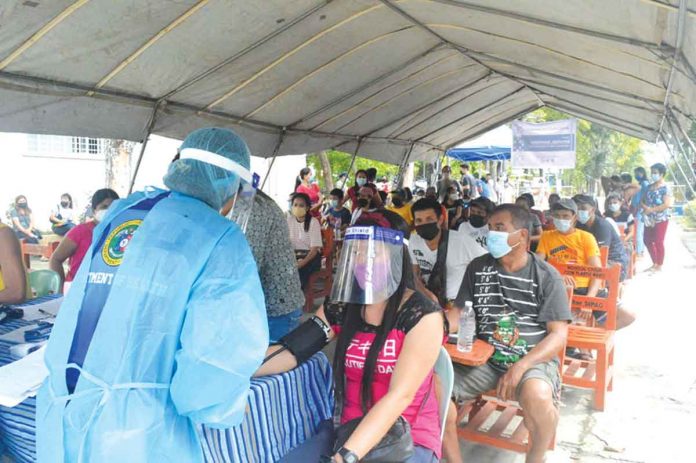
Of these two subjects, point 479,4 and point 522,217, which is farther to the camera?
point 479,4

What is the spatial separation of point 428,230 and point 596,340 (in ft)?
4.53

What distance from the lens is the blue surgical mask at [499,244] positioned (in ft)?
10.6

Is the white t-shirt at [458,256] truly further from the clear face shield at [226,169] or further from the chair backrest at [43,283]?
the chair backrest at [43,283]

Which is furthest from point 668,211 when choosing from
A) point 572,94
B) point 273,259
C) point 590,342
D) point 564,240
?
point 273,259

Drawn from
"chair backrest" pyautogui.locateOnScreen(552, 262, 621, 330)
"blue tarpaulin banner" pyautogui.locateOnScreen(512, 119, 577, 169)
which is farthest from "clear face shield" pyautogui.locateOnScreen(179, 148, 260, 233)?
"blue tarpaulin banner" pyautogui.locateOnScreen(512, 119, 577, 169)

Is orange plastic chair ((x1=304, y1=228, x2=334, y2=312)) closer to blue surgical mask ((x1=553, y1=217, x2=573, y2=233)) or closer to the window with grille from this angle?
blue surgical mask ((x1=553, y1=217, x2=573, y2=233))

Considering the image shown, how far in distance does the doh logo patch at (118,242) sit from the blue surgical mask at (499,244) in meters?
2.15

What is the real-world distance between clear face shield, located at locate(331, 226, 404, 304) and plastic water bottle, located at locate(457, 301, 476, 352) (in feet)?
3.31

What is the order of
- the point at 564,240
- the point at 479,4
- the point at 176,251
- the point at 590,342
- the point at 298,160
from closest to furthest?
1. the point at 176,251
2. the point at 590,342
3. the point at 479,4
4. the point at 564,240
5. the point at 298,160

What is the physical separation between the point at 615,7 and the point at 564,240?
87.7 inches

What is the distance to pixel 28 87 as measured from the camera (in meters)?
3.86

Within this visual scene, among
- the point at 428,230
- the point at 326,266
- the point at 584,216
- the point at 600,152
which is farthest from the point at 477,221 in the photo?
the point at 600,152

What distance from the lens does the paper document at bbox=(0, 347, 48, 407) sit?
Answer: 1917mm

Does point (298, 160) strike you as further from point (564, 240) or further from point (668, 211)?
point (564, 240)
